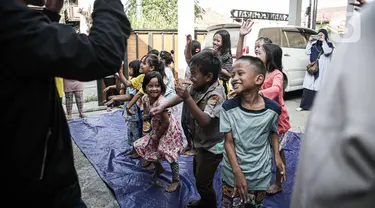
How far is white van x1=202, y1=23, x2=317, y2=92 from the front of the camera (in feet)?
24.7

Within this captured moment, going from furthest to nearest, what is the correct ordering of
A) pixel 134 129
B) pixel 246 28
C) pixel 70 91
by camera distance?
pixel 70 91, pixel 134 129, pixel 246 28

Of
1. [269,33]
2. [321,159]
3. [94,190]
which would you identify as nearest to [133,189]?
[94,190]

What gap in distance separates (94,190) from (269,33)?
6.05m

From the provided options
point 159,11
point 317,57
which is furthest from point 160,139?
point 159,11

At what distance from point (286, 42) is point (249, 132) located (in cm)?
654

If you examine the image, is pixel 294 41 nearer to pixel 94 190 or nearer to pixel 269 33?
pixel 269 33

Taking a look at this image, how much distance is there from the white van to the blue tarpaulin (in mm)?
3149

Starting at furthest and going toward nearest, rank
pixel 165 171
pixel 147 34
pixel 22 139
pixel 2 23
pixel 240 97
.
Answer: pixel 147 34 < pixel 165 171 < pixel 240 97 < pixel 22 139 < pixel 2 23

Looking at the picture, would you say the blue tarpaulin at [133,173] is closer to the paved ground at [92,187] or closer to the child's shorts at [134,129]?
the paved ground at [92,187]

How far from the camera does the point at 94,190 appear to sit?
3.37 meters

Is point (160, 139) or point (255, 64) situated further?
point (160, 139)

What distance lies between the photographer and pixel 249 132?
200cm

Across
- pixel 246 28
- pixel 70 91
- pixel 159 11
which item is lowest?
pixel 70 91

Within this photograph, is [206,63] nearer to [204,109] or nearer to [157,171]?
[204,109]
